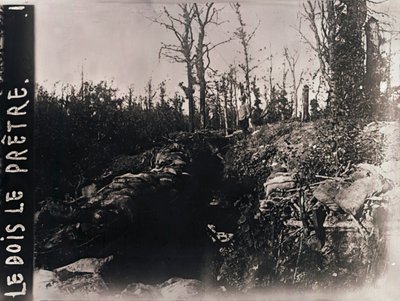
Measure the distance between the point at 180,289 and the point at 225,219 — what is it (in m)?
0.34

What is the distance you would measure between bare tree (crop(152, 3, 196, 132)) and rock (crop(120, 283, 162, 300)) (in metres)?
0.74

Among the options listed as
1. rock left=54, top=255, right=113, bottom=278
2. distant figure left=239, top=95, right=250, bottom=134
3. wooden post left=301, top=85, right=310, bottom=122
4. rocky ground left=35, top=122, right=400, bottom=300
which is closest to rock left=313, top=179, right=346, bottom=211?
rocky ground left=35, top=122, right=400, bottom=300

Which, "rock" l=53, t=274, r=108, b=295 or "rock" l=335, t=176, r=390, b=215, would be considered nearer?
"rock" l=53, t=274, r=108, b=295

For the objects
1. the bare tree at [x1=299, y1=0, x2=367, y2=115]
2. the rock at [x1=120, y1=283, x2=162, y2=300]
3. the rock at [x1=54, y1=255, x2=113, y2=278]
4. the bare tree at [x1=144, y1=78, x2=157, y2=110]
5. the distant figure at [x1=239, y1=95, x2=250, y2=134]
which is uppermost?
the bare tree at [x1=299, y1=0, x2=367, y2=115]

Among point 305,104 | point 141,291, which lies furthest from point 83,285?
point 305,104

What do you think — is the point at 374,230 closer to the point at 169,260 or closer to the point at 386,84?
the point at 386,84

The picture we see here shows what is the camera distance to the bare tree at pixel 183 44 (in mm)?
2176

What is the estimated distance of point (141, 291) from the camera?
214 cm

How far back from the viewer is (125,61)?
85.7 inches

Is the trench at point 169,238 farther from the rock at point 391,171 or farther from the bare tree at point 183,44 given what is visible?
the rock at point 391,171

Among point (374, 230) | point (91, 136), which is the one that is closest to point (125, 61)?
point (91, 136)

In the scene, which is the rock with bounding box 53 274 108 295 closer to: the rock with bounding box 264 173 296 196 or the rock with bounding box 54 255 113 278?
the rock with bounding box 54 255 113 278

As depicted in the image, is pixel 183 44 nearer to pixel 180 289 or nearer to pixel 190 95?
pixel 190 95

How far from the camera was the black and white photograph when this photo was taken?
2.13 meters
